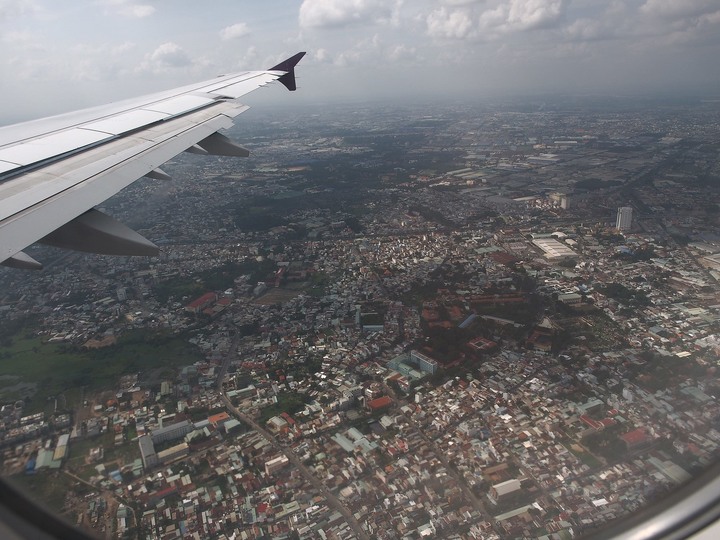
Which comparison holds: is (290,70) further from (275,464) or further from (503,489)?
(503,489)

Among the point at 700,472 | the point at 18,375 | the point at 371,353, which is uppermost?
the point at 700,472

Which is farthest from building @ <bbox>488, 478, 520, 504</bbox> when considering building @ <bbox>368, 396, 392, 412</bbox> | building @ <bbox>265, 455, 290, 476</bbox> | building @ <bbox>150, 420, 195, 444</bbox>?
building @ <bbox>150, 420, 195, 444</bbox>

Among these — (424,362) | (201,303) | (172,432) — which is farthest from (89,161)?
(201,303)

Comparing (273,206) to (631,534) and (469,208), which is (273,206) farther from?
(631,534)

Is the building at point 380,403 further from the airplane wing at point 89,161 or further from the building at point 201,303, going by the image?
the building at point 201,303

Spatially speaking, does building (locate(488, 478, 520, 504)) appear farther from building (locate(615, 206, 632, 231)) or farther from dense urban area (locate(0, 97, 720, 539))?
building (locate(615, 206, 632, 231))

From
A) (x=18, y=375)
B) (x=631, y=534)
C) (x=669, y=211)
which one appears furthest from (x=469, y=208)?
(x=631, y=534)

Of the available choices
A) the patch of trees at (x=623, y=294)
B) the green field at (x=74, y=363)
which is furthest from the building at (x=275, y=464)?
the patch of trees at (x=623, y=294)
